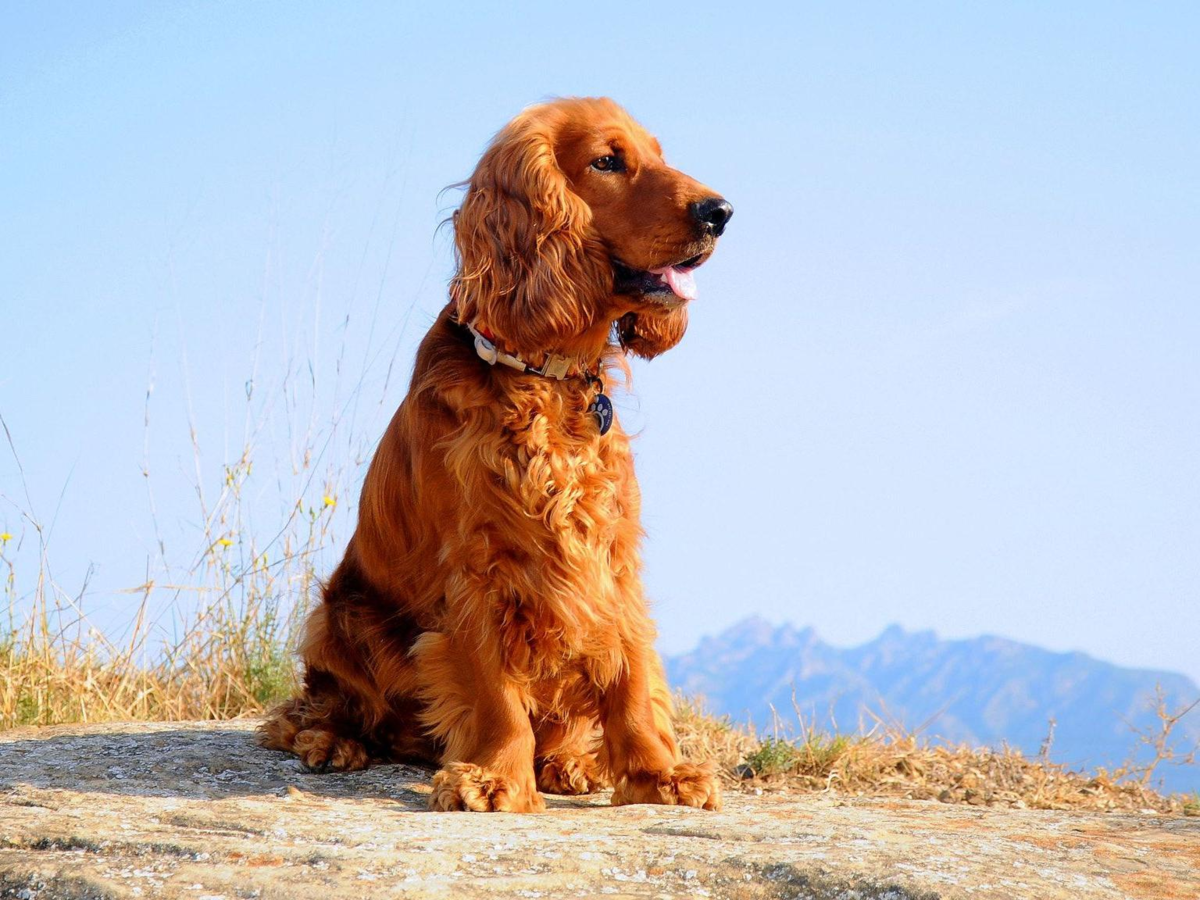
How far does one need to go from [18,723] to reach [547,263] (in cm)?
342

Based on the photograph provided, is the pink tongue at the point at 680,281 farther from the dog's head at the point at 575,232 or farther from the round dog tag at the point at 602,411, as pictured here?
the round dog tag at the point at 602,411

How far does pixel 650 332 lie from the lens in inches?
140

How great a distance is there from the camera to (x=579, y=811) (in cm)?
315

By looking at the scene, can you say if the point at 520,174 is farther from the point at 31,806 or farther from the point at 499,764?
the point at 31,806

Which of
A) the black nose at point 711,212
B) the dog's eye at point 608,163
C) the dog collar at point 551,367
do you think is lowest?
the dog collar at point 551,367

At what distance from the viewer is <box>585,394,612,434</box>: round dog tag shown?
333cm

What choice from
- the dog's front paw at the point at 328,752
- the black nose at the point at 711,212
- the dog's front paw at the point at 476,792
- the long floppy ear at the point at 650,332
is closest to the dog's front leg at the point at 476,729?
the dog's front paw at the point at 476,792

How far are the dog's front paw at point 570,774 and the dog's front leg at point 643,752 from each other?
213 millimetres

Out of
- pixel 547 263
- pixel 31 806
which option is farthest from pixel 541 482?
pixel 31 806

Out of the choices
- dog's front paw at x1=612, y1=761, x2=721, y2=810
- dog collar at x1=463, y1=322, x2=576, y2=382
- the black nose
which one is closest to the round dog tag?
dog collar at x1=463, y1=322, x2=576, y2=382

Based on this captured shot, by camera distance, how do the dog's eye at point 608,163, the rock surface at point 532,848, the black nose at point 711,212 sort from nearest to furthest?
the rock surface at point 532,848 < the black nose at point 711,212 < the dog's eye at point 608,163

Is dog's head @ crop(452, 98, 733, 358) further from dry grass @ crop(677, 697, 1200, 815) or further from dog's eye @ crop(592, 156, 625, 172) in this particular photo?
dry grass @ crop(677, 697, 1200, 815)

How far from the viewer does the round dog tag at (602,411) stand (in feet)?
10.9

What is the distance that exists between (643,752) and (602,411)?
91 centimetres
